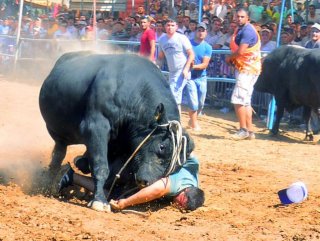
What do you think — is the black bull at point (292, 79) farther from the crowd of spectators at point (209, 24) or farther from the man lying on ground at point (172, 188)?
the man lying on ground at point (172, 188)

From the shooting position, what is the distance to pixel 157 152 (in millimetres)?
6406

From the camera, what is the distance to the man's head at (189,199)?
667 centimetres

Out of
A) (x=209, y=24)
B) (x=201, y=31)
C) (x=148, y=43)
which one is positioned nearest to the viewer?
(x=201, y=31)

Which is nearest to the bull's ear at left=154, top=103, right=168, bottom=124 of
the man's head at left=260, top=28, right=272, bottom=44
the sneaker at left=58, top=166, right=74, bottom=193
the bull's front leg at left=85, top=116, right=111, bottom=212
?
the bull's front leg at left=85, top=116, right=111, bottom=212

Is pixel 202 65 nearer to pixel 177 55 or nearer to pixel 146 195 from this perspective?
pixel 177 55

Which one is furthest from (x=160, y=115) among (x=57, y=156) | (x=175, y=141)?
(x=57, y=156)

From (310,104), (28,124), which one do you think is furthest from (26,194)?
(310,104)

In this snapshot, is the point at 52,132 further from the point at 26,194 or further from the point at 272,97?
the point at 272,97

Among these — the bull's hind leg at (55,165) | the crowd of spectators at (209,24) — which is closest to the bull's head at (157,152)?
the bull's hind leg at (55,165)

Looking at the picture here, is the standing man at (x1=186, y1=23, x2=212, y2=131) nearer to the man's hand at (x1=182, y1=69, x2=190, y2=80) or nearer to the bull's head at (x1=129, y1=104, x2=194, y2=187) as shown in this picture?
the man's hand at (x1=182, y1=69, x2=190, y2=80)

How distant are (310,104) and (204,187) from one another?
4.90 m

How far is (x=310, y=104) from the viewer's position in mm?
12164

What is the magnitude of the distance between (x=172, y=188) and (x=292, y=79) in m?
6.34

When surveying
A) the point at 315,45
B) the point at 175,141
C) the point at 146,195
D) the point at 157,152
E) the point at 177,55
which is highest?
the point at 315,45
